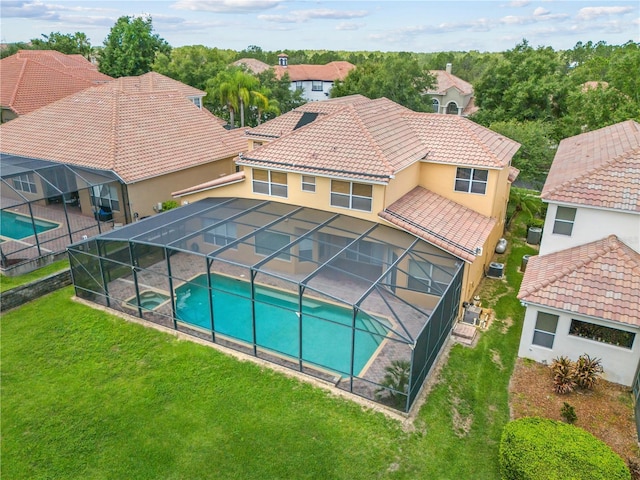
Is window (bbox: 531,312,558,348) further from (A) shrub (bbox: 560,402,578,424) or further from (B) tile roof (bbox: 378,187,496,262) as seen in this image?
(B) tile roof (bbox: 378,187,496,262)

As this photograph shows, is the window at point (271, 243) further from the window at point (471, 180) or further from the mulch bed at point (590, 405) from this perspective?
the mulch bed at point (590, 405)

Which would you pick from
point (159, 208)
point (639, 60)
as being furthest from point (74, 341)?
point (639, 60)

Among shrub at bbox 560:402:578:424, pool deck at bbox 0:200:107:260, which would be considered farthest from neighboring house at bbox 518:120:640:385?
pool deck at bbox 0:200:107:260

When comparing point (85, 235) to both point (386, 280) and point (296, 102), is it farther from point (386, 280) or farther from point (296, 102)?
point (296, 102)

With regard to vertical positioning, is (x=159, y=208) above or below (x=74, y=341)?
above

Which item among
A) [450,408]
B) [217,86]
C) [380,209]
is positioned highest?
[217,86]

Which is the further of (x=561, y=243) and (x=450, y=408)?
(x=561, y=243)

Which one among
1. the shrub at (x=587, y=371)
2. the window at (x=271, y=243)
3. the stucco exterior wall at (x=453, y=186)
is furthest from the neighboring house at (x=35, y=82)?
the shrub at (x=587, y=371)

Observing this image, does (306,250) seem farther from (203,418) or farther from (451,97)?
(451,97)
